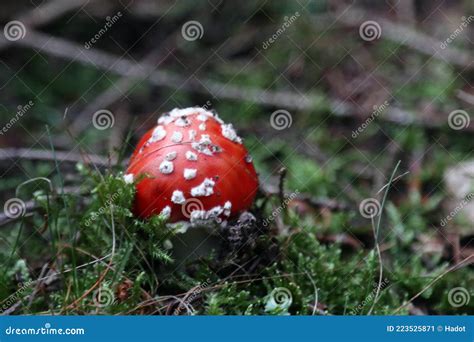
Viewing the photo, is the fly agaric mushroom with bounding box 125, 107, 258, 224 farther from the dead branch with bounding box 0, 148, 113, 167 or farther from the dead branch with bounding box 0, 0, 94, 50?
the dead branch with bounding box 0, 0, 94, 50

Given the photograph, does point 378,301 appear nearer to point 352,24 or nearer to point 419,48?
point 419,48

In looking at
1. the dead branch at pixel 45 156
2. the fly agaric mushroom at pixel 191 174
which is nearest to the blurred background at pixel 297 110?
the dead branch at pixel 45 156

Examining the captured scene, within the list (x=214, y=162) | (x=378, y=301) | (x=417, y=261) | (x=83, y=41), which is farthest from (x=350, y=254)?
(x=83, y=41)

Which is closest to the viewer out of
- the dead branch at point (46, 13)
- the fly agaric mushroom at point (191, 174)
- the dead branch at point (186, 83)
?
the fly agaric mushroom at point (191, 174)

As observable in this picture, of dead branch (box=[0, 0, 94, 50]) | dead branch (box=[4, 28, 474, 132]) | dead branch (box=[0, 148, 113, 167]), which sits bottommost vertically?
dead branch (box=[0, 148, 113, 167])

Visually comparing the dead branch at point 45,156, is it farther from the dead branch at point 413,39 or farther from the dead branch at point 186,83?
the dead branch at point 413,39

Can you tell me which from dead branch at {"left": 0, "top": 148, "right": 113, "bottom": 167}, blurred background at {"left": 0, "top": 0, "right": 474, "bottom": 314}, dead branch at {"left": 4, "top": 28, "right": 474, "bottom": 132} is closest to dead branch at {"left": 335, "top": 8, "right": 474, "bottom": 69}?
blurred background at {"left": 0, "top": 0, "right": 474, "bottom": 314}
